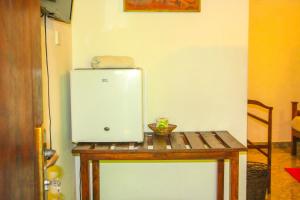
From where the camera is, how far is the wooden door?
0.75m

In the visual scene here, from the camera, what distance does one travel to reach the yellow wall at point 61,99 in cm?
214

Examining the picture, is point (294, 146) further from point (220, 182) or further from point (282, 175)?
point (220, 182)

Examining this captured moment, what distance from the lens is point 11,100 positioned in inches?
31.1

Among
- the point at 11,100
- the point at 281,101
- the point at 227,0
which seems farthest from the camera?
the point at 281,101

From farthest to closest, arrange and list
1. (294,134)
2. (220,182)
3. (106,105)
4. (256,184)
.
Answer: (294,134), (256,184), (220,182), (106,105)

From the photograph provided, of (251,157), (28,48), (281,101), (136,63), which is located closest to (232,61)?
(136,63)

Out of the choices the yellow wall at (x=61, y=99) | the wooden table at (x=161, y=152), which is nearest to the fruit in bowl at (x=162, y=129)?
the wooden table at (x=161, y=152)

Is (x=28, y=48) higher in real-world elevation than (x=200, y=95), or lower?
higher

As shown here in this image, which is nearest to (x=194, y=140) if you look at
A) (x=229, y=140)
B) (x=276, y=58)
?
(x=229, y=140)

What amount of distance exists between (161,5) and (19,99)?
197 centimetres

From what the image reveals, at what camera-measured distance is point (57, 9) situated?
2.05 metres

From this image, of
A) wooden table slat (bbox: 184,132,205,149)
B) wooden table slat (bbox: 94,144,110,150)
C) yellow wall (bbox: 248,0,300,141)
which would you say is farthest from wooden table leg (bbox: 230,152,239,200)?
yellow wall (bbox: 248,0,300,141)

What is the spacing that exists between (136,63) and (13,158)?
6.42 feet

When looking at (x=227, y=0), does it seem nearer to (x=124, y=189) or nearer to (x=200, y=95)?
(x=200, y=95)
